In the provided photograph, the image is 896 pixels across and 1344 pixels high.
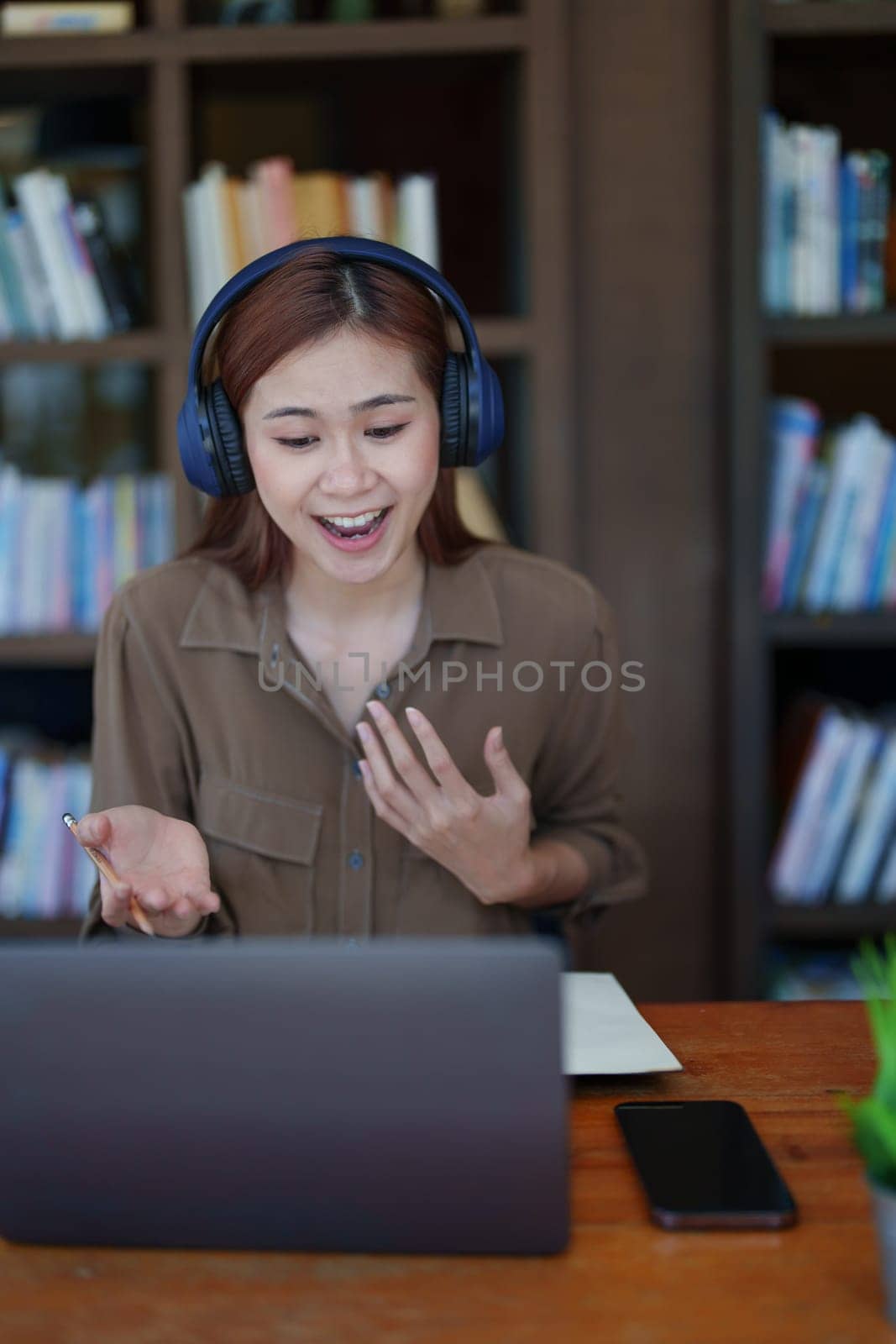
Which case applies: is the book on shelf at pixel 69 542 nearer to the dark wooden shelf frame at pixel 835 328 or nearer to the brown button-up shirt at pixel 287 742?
the brown button-up shirt at pixel 287 742

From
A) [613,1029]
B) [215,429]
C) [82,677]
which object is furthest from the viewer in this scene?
[82,677]

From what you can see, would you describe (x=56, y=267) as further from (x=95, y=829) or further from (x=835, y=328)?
(x=95, y=829)

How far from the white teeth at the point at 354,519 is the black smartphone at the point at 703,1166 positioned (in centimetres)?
65

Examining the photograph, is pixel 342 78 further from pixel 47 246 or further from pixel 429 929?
pixel 429 929

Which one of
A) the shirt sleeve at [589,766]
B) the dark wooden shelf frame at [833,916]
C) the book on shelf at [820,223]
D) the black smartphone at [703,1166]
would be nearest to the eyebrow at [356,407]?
the shirt sleeve at [589,766]

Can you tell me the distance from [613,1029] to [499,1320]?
0.39 meters

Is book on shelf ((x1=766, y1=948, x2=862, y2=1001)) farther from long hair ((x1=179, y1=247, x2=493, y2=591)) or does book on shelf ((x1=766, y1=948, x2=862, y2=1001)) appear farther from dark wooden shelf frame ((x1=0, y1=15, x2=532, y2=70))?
dark wooden shelf frame ((x1=0, y1=15, x2=532, y2=70))

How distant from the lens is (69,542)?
220 cm

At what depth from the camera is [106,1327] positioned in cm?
69

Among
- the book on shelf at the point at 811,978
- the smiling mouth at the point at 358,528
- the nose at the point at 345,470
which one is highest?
the nose at the point at 345,470

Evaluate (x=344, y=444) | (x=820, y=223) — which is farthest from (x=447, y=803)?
(x=820, y=223)

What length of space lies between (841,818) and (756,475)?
57 cm

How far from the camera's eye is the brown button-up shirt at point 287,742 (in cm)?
146

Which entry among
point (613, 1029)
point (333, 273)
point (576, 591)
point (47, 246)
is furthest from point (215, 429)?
point (47, 246)
